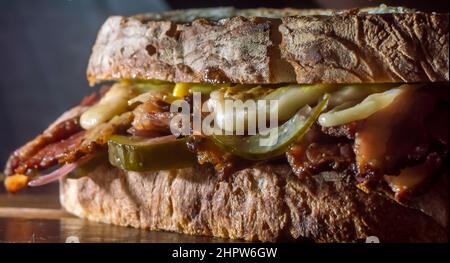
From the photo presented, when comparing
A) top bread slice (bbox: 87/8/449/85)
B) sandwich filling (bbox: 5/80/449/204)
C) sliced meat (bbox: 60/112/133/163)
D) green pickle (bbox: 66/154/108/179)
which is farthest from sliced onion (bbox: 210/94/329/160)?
green pickle (bbox: 66/154/108/179)

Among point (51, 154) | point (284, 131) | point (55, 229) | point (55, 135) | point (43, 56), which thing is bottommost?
point (55, 229)

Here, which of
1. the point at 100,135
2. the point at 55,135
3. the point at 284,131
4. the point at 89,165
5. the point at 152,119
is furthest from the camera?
the point at 55,135

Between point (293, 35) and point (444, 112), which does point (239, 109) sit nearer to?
point (293, 35)

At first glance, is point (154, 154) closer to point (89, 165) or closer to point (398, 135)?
point (89, 165)

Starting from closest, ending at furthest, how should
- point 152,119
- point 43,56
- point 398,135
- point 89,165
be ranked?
1. point 398,135
2. point 152,119
3. point 89,165
4. point 43,56

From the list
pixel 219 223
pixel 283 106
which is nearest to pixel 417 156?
pixel 283 106

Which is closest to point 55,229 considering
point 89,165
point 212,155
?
point 89,165
